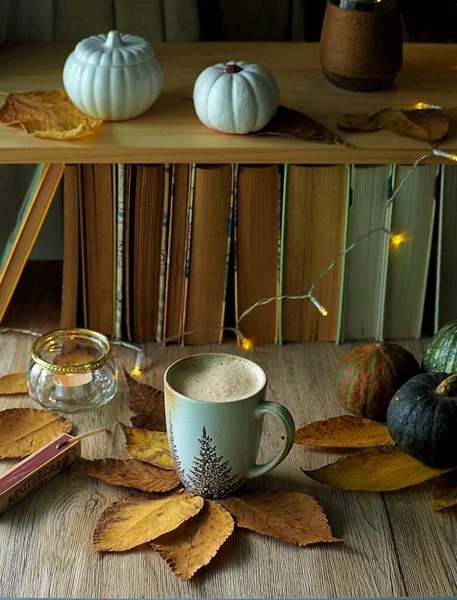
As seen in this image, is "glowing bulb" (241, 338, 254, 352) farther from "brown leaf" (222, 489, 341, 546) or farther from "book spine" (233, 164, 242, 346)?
"brown leaf" (222, 489, 341, 546)

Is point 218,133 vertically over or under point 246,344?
over

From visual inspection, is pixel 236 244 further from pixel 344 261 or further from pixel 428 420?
pixel 428 420

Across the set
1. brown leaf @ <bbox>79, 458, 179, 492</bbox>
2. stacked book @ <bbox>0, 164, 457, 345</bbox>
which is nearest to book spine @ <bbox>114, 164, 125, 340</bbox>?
stacked book @ <bbox>0, 164, 457, 345</bbox>

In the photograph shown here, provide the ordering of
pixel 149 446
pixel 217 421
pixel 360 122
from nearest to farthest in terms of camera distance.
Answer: pixel 217 421 → pixel 149 446 → pixel 360 122

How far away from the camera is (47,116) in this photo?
970 millimetres

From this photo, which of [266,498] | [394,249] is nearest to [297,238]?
[394,249]

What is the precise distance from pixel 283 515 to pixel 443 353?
24 centimetres

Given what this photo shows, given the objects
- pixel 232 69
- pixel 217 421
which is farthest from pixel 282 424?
pixel 232 69

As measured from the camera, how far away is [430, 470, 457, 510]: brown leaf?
807 millimetres

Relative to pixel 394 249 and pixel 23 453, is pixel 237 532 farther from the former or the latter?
pixel 394 249

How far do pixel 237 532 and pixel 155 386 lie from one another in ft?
0.76

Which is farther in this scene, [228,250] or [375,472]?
[228,250]

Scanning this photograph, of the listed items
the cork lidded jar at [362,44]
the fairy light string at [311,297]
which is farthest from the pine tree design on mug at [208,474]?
the cork lidded jar at [362,44]

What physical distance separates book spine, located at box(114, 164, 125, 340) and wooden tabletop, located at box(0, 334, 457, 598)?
0.19 meters
